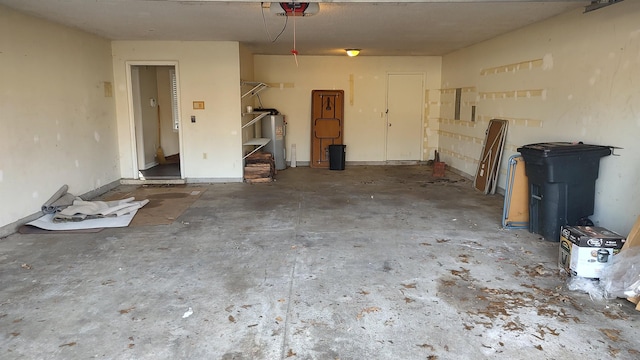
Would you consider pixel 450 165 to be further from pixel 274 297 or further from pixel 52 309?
pixel 52 309

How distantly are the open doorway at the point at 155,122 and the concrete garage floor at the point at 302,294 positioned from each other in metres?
3.43

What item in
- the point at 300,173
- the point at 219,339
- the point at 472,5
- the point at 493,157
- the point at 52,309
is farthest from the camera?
the point at 300,173

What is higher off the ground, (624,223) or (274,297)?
(624,223)

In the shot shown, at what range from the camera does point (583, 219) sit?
4.37m

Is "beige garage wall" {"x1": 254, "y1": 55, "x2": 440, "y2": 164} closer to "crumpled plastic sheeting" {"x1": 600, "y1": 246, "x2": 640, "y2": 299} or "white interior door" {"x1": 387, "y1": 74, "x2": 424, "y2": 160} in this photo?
"white interior door" {"x1": 387, "y1": 74, "x2": 424, "y2": 160}

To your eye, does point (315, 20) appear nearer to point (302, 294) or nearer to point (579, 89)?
point (579, 89)

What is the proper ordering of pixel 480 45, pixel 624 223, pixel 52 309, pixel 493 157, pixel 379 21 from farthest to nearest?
pixel 480 45
pixel 493 157
pixel 379 21
pixel 624 223
pixel 52 309

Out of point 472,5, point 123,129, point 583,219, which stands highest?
point 472,5

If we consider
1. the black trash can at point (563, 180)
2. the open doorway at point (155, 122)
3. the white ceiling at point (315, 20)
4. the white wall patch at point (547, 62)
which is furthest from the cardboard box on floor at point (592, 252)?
the open doorway at point (155, 122)

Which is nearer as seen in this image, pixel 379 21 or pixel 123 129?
pixel 379 21

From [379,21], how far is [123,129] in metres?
4.91

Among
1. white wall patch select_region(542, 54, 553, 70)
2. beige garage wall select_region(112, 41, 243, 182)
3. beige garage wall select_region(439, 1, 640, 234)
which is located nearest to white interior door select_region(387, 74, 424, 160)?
beige garage wall select_region(439, 1, 640, 234)

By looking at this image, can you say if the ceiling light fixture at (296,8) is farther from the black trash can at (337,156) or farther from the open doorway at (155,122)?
the black trash can at (337,156)

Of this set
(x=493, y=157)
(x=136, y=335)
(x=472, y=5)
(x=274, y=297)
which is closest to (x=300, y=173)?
(x=493, y=157)
